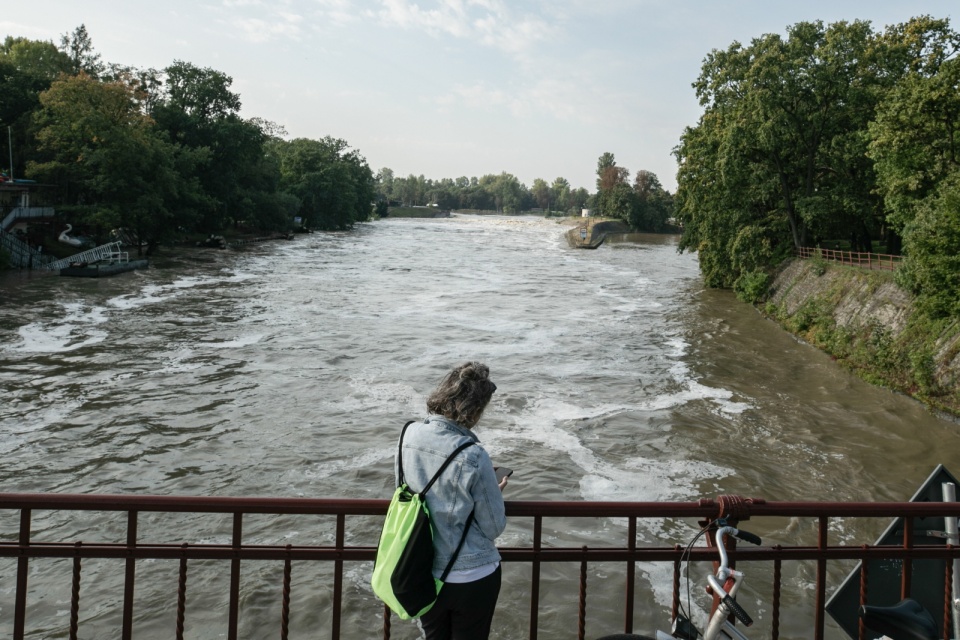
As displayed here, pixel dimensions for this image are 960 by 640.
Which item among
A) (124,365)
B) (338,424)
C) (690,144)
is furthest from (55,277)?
(690,144)

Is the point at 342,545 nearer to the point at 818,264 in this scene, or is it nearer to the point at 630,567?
the point at 630,567

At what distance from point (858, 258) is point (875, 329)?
7533 mm

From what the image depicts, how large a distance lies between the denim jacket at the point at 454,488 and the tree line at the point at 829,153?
2070 cm

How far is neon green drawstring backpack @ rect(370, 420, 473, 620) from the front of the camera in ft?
11.3

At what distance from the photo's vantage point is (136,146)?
48.9 meters

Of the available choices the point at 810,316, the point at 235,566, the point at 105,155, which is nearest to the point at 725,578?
the point at 235,566

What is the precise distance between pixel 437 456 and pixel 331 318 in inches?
1119

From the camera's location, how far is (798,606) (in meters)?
9.76

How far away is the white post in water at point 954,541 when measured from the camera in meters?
4.29

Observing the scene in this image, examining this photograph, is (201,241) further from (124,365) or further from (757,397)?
(757,397)

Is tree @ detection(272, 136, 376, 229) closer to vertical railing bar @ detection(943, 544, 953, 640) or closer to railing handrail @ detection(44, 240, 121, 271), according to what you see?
railing handrail @ detection(44, 240, 121, 271)

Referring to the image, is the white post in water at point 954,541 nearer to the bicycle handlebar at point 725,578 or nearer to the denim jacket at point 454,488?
the bicycle handlebar at point 725,578

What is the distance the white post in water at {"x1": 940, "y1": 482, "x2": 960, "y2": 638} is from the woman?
8.36 ft

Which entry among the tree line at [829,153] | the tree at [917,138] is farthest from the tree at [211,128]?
the tree at [917,138]
